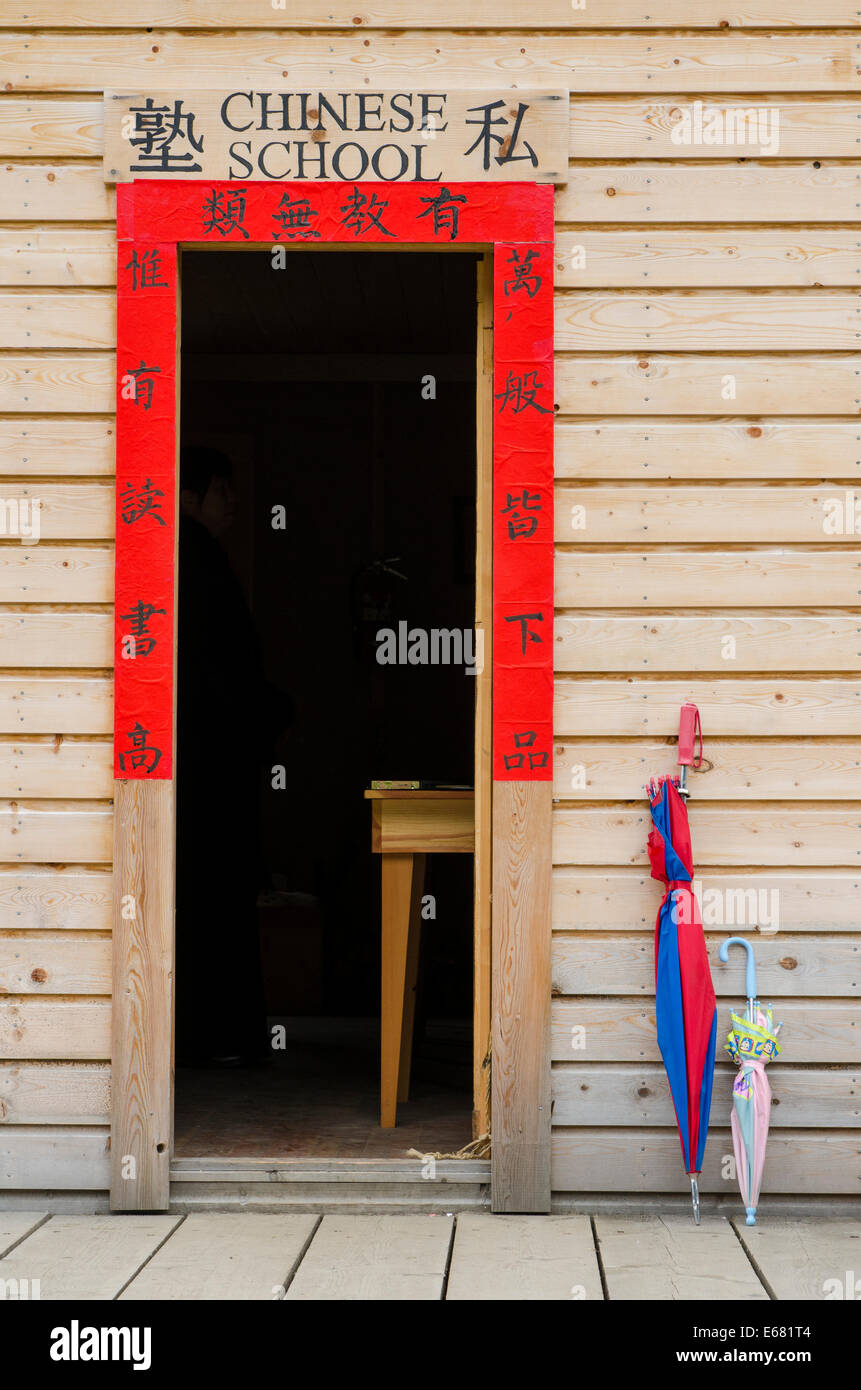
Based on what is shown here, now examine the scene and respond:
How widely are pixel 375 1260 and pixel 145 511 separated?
2063 millimetres

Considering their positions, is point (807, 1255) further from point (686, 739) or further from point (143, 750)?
point (143, 750)

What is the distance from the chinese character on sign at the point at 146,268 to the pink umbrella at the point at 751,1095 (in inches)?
101

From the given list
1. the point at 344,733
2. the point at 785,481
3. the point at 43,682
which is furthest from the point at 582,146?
the point at 344,733

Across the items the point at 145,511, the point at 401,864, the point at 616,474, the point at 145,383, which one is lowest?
the point at 401,864

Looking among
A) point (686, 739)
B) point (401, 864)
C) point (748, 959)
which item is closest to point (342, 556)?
point (401, 864)

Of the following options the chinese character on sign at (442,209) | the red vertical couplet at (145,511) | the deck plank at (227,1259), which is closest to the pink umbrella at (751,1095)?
the deck plank at (227,1259)

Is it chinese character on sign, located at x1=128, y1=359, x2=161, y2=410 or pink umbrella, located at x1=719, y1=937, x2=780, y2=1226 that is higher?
chinese character on sign, located at x1=128, y1=359, x2=161, y2=410

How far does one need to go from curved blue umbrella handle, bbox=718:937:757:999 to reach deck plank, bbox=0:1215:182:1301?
5.40 feet

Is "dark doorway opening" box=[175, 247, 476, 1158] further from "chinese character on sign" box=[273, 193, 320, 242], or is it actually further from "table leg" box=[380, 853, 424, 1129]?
"chinese character on sign" box=[273, 193, 320, 242]

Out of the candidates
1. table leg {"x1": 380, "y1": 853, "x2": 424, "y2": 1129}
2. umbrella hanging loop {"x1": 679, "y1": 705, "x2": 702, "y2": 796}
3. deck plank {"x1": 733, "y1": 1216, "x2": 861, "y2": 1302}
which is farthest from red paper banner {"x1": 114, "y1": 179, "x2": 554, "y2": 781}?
deck plank {"x1": 733, "y1": 1216, "x2": 861, "y2": 1302}

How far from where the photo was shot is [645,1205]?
13.0 feet

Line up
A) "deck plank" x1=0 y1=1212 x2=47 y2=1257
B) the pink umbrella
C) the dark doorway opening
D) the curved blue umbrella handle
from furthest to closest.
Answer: the dark doorway opening → the curved blue umbrella handle → the pink umbrella → "deck plank" x1=0 y1=1212 x2=47 y2=1257

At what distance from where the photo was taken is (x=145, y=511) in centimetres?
404

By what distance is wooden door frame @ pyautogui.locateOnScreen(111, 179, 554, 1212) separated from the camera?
3.98 meters
